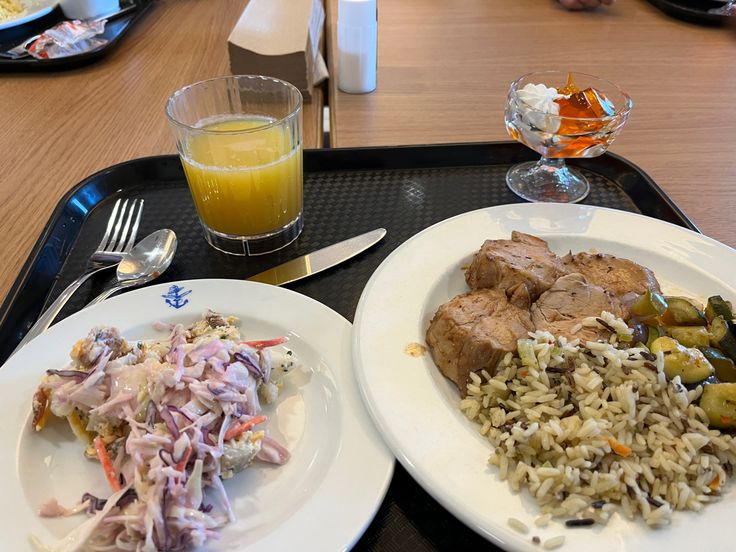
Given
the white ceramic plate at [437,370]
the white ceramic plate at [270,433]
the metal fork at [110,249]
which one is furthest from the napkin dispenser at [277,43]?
the white ceramic plate at [270,433]

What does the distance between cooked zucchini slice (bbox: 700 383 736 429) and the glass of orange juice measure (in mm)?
1145

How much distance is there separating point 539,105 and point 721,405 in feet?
3.74

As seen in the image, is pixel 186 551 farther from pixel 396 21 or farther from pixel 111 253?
pixel 396 21

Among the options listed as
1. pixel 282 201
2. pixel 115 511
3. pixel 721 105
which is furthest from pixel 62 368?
pixel 721 105

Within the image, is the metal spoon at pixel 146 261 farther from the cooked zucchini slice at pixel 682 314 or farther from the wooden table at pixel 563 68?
the cooked zucchini slice at pixel 682 314

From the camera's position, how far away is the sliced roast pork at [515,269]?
1.31 metres

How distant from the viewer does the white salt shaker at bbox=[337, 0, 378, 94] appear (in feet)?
7.47

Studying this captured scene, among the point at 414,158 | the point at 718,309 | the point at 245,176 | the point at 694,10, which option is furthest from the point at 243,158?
the point at 694,10

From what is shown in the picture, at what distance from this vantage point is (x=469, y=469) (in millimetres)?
968

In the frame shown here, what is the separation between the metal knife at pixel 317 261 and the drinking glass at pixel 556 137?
0.59m

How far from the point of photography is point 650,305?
1.23 metres

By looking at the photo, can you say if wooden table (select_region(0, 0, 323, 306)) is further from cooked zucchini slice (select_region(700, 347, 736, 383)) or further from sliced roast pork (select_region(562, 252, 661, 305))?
cooked zucchini slice (select_region(700, 347, 736, 383))

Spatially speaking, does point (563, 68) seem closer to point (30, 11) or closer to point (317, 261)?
point (317, 261)

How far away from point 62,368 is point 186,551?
1.69 ft
